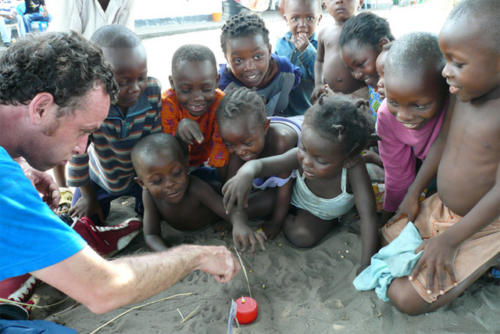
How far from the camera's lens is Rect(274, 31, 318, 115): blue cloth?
13.8ft

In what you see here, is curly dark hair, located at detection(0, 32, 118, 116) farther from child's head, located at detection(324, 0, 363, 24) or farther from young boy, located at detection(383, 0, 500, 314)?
child's head, located at detection(324, 0, 363, 24)

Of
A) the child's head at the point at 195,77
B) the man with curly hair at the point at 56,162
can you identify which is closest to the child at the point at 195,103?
the child's head at the point at 195,77

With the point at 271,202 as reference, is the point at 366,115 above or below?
above

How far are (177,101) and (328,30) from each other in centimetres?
195

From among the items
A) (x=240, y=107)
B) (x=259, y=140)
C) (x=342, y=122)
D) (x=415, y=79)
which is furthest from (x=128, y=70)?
(x=415, y=79)

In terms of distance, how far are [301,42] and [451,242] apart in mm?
2946

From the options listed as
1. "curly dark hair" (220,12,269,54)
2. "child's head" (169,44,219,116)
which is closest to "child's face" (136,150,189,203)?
"child's head" (169,44,219,116)

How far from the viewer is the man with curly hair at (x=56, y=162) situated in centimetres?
129

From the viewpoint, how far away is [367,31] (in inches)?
117

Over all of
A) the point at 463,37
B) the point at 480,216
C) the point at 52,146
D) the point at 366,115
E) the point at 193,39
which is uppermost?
the point at 463,37

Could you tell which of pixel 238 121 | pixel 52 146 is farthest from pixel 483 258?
pixel 52 146

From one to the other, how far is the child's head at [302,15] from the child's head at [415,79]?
2100 mm

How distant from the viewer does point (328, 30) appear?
397cm

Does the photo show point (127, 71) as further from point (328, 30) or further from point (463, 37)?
point (328, 30)
